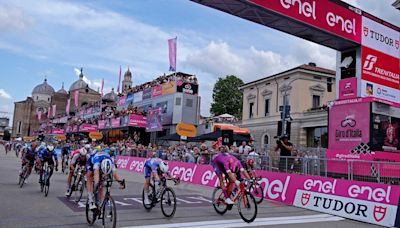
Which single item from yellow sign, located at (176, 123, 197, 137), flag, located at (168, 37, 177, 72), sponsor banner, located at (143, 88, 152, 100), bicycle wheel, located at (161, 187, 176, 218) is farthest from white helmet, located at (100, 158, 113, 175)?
sponsor banner, located at (143, 88, 152, 100)

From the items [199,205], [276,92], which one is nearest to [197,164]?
[199,205]

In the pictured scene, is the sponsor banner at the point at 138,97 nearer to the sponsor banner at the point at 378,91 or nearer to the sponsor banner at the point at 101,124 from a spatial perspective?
the sponsor banner at the point at 101,124

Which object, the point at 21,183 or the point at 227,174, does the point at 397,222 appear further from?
A: the point at 21,183

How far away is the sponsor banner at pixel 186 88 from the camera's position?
4576cm

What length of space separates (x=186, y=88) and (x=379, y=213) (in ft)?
122

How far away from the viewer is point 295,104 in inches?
1683

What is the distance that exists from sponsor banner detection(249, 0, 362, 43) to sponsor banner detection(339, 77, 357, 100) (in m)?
1.71

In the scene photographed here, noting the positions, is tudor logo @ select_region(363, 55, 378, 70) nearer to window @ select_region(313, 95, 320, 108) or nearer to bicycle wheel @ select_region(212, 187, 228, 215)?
bicycle wheel @ select_region(212, 187, 228, 215)

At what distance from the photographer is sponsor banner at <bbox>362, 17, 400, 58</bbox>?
56.4 feet

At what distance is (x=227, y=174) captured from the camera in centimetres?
1048

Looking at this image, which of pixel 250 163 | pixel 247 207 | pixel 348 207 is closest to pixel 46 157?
pixel 250 163

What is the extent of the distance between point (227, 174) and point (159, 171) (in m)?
1.90

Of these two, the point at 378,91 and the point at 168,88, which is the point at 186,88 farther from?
the point at 378,91

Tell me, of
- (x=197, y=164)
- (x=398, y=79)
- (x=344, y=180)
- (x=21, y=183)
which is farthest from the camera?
(x=197, y=164)
